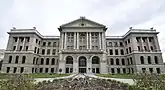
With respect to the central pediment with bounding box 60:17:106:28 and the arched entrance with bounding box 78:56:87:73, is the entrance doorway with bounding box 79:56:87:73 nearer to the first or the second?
the arched entrance with bounding box 78:56:87:73

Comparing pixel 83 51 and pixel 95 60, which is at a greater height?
pixel 83 51

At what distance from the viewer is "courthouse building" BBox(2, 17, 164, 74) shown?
40.4 meters

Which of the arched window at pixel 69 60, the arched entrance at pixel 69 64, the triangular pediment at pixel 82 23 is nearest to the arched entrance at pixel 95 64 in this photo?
the arched entrance at pixel 69 64

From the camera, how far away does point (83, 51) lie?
40750 millimetres

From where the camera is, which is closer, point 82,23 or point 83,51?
point 83,51

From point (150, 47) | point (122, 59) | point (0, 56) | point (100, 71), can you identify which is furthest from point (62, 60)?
point (0, 56)

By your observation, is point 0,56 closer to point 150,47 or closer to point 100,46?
point 100,46

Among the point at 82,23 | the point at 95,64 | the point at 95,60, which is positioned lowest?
the point at 95,64

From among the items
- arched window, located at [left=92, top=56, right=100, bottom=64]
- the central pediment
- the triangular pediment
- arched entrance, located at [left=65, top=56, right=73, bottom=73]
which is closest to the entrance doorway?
arched window, located at [left=92, top=56, right=100, bottom=64]

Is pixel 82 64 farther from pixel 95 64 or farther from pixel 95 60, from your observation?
pixel 95 60

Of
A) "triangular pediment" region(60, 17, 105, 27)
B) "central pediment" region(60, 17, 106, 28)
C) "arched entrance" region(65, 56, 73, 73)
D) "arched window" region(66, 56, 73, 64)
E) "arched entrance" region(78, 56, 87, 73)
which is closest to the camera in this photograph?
"arched entrance" region(65, 56, 73, 73)

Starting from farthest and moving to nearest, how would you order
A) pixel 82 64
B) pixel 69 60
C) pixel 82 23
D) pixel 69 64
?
1. pixel 82 23
2. pixel 69 60
3. pixel 82 64
4. pixel 69 64

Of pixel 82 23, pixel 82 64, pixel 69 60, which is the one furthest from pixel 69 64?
pixel 82 23

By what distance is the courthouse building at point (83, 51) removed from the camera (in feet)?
133
